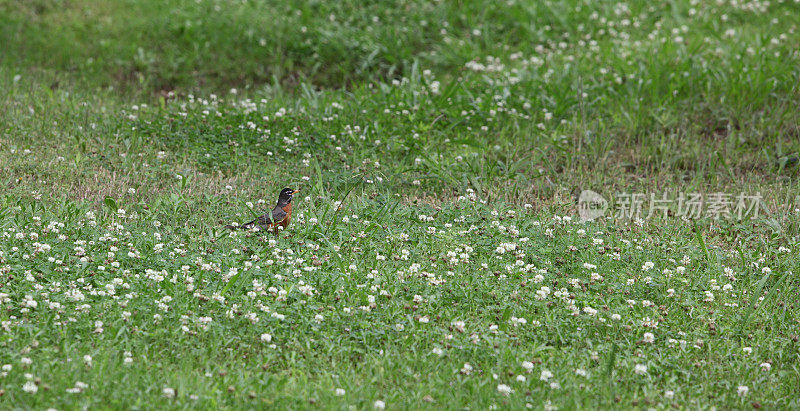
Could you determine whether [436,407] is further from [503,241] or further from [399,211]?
[399,211]

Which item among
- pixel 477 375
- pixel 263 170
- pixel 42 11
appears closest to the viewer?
pixel 477 375

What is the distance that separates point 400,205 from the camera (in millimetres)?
7328

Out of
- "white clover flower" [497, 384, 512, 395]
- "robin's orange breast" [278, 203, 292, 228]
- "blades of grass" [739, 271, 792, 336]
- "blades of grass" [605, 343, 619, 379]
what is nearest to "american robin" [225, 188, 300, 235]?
"robin's orange breast" [278, 203, 292, 228]

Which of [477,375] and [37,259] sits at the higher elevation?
[37,259]

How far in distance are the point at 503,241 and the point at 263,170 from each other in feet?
9.48

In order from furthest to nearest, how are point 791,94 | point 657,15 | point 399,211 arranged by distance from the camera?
point 657,15 < point 791,94 < point 399,211

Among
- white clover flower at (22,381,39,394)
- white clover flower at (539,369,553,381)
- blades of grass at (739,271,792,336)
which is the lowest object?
blades of grass at (739,271,792,336)

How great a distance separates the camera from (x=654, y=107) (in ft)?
32.2

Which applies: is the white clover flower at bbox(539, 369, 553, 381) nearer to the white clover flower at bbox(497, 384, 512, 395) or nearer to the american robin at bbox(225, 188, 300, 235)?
the white clover flower at bbox(497, 384, 512, 395)

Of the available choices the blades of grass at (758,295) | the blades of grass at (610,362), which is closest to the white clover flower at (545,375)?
the blades of grass at (610,362)

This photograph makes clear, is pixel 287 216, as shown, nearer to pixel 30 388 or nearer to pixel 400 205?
pixel 400 205

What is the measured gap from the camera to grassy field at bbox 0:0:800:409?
15.7 ft

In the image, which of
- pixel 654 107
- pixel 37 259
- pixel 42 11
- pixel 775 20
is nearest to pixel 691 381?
pixel 37 259

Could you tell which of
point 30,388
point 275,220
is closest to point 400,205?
point 275,220
